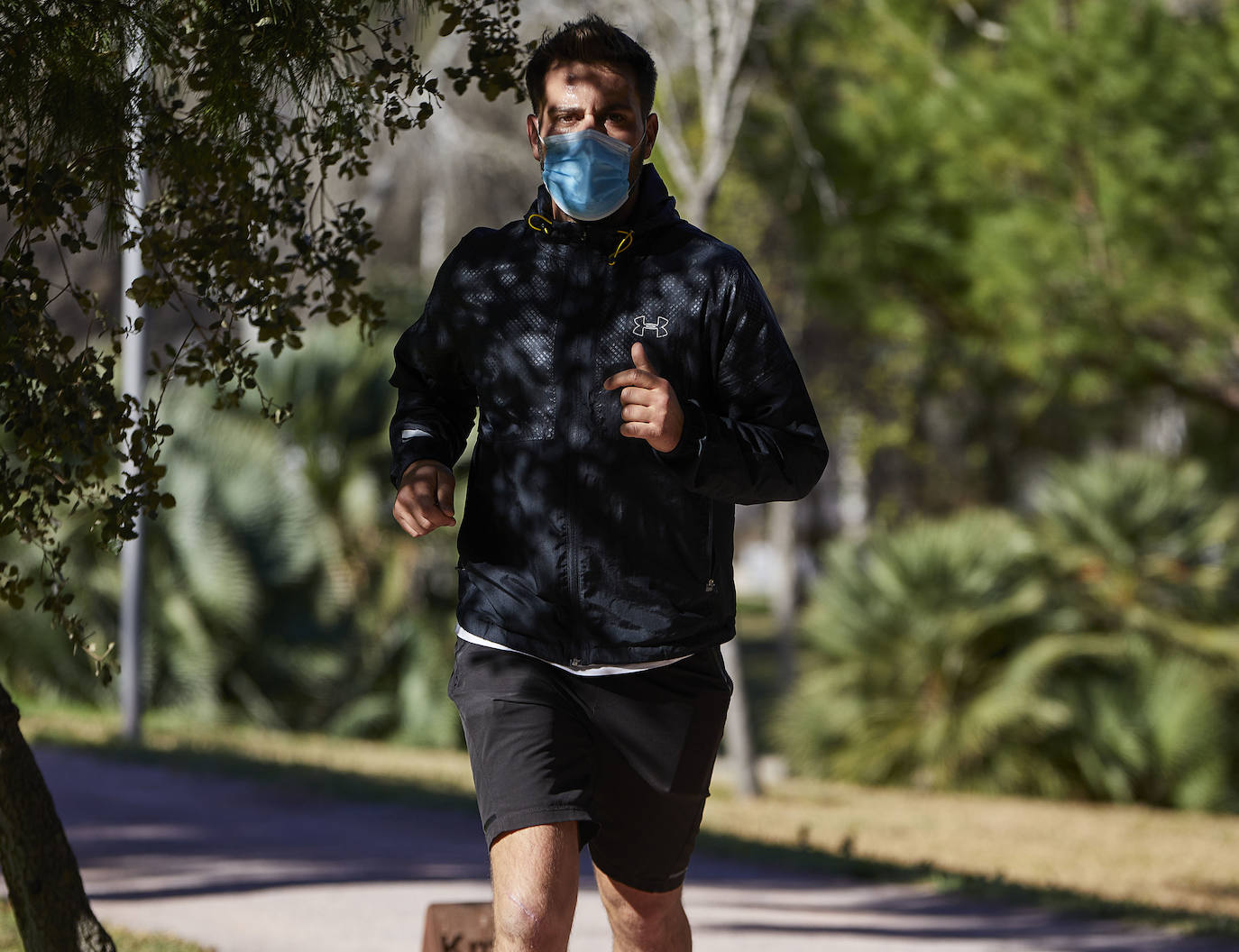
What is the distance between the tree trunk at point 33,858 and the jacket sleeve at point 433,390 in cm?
107

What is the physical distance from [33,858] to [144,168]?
1.46 metres

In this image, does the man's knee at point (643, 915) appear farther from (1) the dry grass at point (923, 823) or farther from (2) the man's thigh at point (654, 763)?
(1) the dry grass at point (923, 823)

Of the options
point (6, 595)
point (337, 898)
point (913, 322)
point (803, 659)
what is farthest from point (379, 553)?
point (6, 595)

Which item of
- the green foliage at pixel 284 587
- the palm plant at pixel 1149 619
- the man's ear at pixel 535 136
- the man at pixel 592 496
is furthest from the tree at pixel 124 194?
the palm plant at pixel 1149 619

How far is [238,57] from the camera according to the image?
3334 mm

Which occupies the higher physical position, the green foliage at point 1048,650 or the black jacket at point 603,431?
the black jacket at point 603,431

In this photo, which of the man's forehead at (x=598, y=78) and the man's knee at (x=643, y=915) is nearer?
the man's forehead at (x=598, y=78)

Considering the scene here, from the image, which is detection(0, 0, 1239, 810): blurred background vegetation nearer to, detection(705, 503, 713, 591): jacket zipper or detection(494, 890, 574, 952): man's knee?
detection(705, 503, 713, 591): jacket zipper

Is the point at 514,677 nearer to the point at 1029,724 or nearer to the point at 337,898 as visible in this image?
the point at 337,898

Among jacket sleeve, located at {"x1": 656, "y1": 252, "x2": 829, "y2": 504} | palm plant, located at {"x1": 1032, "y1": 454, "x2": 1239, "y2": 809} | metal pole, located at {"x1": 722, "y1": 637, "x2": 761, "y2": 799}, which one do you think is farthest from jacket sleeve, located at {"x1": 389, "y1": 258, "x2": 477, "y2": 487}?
palm plant, located at {"x1": 1032, "y1": 454, "x2": 1239, "y2": 809}

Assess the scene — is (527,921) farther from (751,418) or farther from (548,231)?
(548,231)

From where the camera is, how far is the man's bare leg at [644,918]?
10.3 ft

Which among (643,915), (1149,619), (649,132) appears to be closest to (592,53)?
(649,132)

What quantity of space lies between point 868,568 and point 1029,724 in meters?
1.80
